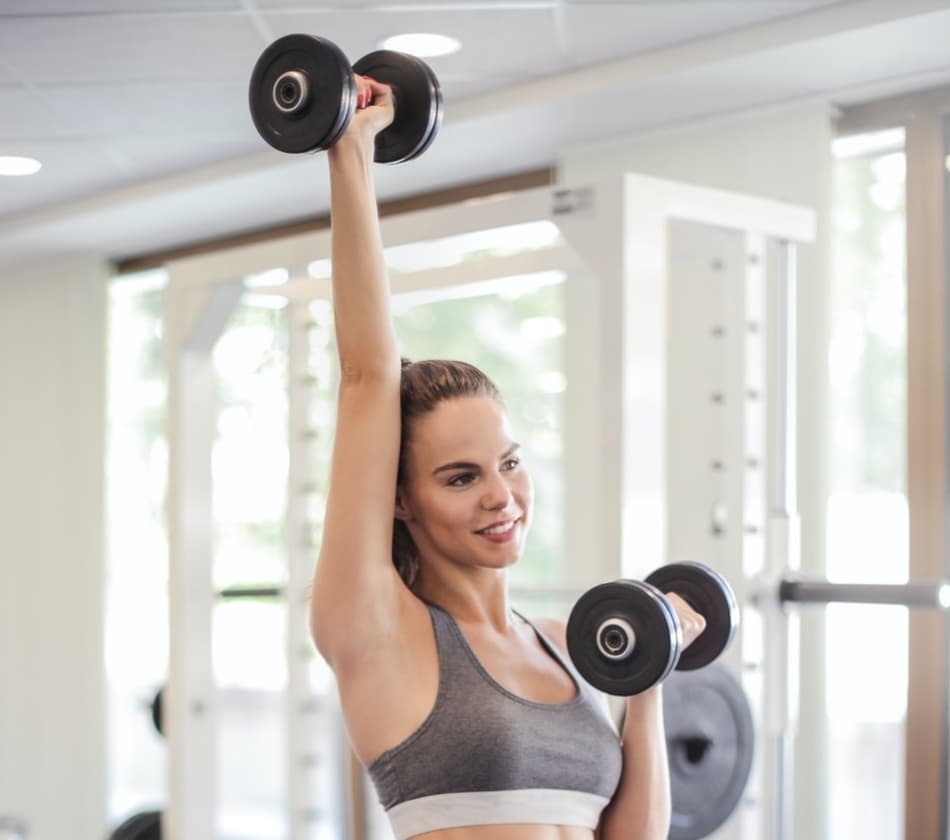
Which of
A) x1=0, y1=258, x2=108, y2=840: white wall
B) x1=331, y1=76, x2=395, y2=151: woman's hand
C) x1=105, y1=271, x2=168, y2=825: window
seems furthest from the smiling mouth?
x1=105, y1=271, x2=168, y2=825: window

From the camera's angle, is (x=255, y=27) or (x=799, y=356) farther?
(x=799, y=356)

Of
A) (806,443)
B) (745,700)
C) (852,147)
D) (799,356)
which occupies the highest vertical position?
(852,147)

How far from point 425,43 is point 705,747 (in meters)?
1.57

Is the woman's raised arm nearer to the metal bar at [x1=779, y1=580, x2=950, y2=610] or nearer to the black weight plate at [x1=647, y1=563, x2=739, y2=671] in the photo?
the black weight plate at [x1=647, y1=563, x2=739, y2=671]

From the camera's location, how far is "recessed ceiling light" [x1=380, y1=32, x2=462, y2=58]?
287 cm

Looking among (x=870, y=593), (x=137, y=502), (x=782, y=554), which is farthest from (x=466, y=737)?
(x=137, y=502)

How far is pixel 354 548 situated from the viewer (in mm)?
1283

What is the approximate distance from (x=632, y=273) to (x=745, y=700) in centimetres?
74

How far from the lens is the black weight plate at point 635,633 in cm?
130

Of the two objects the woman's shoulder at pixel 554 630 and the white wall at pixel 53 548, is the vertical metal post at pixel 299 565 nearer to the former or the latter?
the woman's shoulder at pixel 554 630

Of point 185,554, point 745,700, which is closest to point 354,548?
point 745,700

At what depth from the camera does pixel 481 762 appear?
50.1 inches

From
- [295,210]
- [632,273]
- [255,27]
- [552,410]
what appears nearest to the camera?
[632,273]

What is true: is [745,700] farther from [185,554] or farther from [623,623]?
[185,554]
